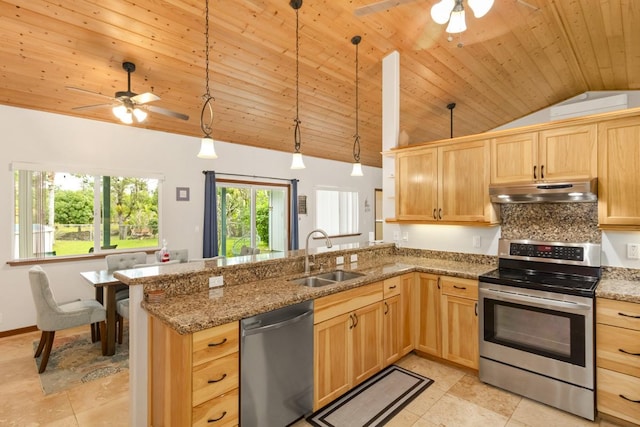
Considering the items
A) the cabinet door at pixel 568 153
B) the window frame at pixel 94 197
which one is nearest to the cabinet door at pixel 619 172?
the cabinet door at pixel 568 153

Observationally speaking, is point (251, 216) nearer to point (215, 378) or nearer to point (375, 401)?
point (375, 401)

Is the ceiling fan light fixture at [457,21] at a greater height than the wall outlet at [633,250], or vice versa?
the ceiling fan light fixture at [457,21]

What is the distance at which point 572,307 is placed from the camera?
2285 millimetres

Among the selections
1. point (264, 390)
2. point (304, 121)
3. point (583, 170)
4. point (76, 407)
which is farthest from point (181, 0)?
point (583, 170)

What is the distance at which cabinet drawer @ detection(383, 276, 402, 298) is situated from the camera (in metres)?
2.86

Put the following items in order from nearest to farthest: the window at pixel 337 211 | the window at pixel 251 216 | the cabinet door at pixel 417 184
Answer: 1. the cabinet door at pixel 417 184
2. the window at pixel 251 216
3. the window at pixel 337 211

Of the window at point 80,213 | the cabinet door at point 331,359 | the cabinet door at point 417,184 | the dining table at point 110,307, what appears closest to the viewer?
the cabinet door at point 331,359

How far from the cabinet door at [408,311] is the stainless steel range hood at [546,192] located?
1128 millimetres

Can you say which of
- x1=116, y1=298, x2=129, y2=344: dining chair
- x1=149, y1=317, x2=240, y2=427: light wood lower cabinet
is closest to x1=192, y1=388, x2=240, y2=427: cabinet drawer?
x1=149, y1=317, x2=240, y2=427: light wood lower cabinet

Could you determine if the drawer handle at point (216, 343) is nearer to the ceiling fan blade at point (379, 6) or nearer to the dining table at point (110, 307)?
the dining table at point (110, 307)

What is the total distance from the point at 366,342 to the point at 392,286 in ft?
1.87

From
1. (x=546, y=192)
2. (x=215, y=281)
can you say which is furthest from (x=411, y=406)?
(x=546, y=192)

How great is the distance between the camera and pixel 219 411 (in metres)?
1.71

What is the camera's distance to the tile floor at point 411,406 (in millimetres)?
2271
